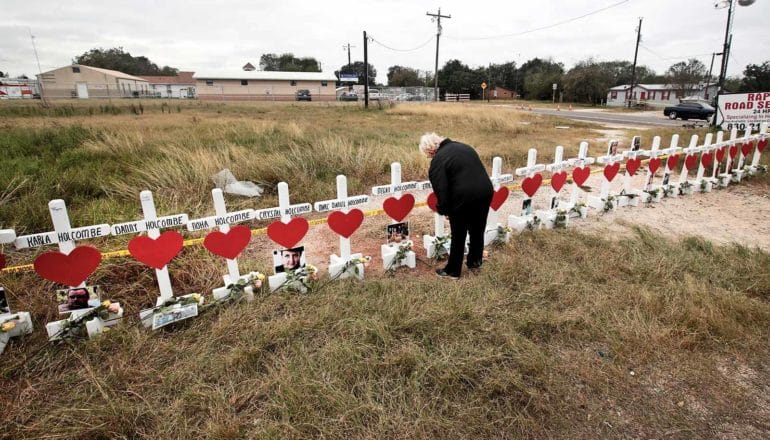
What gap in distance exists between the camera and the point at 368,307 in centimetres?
302

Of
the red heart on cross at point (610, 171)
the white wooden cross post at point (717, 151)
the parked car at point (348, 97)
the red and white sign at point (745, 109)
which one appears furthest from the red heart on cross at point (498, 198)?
the parked car at point (348, 97)

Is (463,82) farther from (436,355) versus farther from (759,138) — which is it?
(436,355)

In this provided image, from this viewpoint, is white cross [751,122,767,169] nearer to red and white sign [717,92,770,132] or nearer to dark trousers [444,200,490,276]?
red and white sign [717,92,770,132]

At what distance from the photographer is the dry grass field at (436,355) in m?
2.09

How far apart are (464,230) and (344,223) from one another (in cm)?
106

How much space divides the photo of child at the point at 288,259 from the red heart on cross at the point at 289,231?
63 mm

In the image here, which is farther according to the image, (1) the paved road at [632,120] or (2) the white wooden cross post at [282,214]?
(1) the paved road at [632,120]

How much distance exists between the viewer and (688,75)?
188ft

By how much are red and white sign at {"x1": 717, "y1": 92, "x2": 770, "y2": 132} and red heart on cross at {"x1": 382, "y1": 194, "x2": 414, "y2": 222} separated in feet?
34.3

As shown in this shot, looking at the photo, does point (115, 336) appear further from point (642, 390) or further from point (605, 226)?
point (605, 226)

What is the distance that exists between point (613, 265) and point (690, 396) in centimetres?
160

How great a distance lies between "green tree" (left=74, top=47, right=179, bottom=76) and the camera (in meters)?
77.2

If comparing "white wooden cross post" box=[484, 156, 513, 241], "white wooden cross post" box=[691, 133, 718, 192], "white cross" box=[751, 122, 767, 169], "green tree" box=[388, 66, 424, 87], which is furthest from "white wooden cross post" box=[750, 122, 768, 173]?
"green tree" box=[388, 66, 424, 87]

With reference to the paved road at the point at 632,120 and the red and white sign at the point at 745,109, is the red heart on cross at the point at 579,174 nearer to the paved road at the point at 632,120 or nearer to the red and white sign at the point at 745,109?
the red and white sign at the point at 745,109
